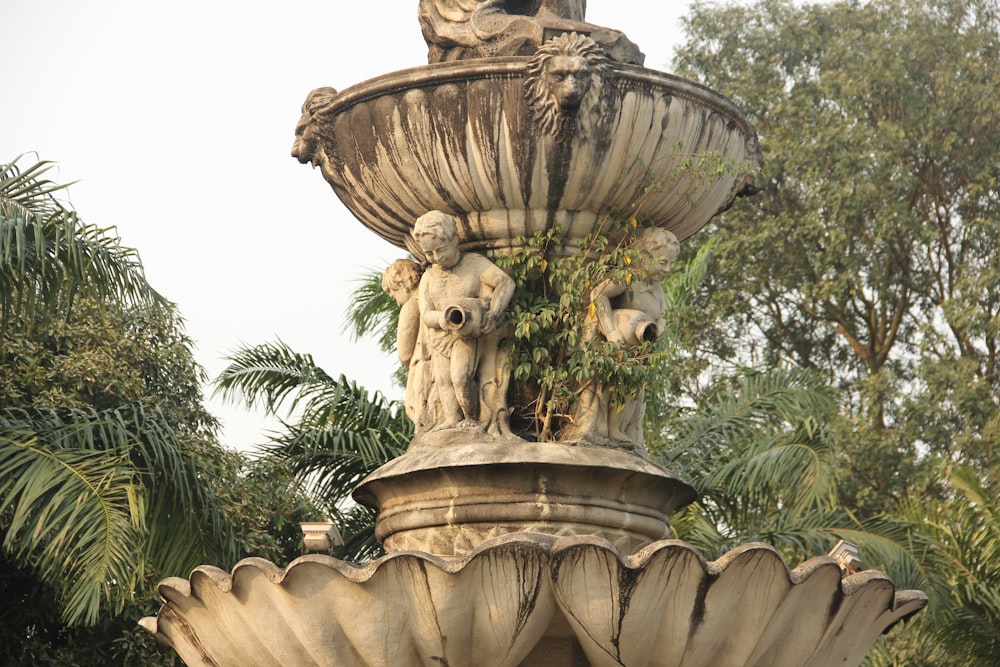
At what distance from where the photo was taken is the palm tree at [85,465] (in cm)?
907

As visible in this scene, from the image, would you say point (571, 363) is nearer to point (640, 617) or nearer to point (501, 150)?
point (501, 150)

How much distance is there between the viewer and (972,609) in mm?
13195

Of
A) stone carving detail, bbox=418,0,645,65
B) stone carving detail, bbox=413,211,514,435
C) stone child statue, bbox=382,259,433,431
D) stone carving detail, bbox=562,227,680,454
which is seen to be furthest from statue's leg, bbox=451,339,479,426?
stone carving detail, bbox=418,0,645,65

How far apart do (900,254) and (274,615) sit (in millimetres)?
17447

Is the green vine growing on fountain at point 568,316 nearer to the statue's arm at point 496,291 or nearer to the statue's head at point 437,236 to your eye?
the statue's arm at point 496,291

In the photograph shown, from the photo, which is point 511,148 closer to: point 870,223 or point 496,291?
point 496,291

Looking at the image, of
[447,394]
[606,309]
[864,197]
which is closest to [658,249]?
[606,309]

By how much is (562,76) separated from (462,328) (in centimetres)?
103

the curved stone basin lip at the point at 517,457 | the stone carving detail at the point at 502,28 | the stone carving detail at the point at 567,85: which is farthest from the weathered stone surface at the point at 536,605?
the stone carving detail at the point at 502,28

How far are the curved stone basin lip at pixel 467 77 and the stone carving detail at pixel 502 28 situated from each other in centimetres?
30

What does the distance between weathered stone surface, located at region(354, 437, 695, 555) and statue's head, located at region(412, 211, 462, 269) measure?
29.7 inches

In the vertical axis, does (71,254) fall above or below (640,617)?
above

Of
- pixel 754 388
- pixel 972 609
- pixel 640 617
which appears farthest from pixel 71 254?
pixel 972 609

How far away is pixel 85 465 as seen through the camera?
9.55 metres
